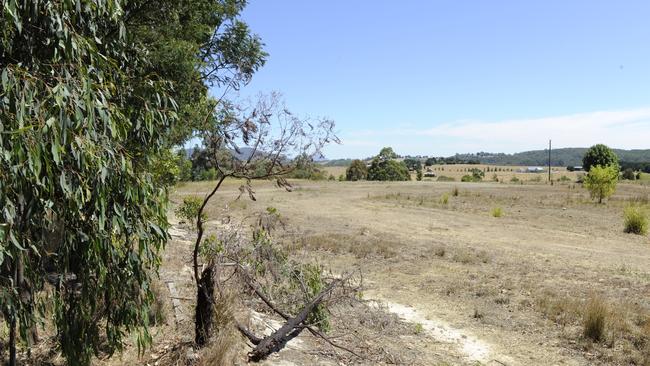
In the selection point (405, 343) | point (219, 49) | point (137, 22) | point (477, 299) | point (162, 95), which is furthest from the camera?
point (477, 299)

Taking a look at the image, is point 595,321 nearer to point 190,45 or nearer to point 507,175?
point 190,45

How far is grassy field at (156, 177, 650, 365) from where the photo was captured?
8.20 metres

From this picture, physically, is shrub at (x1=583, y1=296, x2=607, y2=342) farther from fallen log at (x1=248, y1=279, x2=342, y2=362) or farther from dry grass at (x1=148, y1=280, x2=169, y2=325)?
dry grass at (x1=148, y1=280, x2=169, y2=325)

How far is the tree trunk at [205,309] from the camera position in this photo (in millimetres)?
5551

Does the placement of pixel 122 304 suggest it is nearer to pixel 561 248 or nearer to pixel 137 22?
pixel 137 22

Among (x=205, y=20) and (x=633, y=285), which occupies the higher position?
(x=205, y=20)

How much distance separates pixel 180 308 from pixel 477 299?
21.3 feet

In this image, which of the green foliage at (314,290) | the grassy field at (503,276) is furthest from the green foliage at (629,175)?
the green foliage at (314,290)

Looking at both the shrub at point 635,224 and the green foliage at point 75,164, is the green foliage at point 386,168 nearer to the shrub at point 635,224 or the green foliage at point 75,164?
the shrub at point 635,224

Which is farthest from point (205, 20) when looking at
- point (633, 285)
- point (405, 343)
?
point (633, 285)

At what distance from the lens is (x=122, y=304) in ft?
13.1

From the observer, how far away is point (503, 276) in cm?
1307

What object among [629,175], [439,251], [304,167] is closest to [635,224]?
[439,251]

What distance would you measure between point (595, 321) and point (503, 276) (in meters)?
4.48
